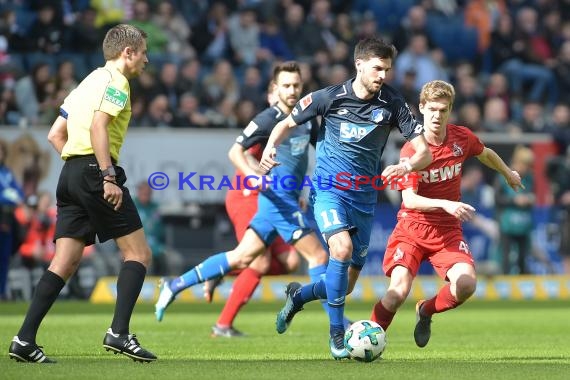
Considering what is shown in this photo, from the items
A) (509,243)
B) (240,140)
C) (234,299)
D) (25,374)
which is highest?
(240,140)

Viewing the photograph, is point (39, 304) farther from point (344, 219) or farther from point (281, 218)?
point (281, 218)

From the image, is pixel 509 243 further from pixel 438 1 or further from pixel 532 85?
pixel 438 1

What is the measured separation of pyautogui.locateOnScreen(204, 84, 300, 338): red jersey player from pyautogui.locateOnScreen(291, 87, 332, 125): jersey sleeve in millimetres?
2615

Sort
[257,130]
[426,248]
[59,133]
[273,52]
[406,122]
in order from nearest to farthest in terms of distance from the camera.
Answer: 1. [59,133]
2. [406,122]
3. [426,248]
4. [257,130]
5. [273,52]

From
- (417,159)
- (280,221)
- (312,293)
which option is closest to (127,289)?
(312,293)

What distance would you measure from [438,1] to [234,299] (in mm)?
14755

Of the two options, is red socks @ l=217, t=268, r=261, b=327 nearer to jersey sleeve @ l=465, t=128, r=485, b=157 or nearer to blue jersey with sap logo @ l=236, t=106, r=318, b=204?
blue jersey with sap logo @ l=236, t=106, r=318, b=204

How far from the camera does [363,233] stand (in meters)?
9.59

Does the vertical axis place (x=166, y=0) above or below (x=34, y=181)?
above

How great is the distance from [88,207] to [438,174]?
294 centimetres

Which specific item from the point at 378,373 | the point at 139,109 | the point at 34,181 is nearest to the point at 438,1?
the point at 139,109

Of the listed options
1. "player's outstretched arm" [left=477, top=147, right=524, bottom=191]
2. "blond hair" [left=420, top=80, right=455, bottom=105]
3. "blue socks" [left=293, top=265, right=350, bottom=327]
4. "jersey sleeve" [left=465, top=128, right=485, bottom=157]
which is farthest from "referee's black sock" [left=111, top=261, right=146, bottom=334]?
"player's outstretched arm" [left=477, top=147, right=524, bottom=191]

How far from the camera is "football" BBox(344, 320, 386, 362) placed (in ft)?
28.0

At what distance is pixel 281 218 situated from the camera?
460 inches
